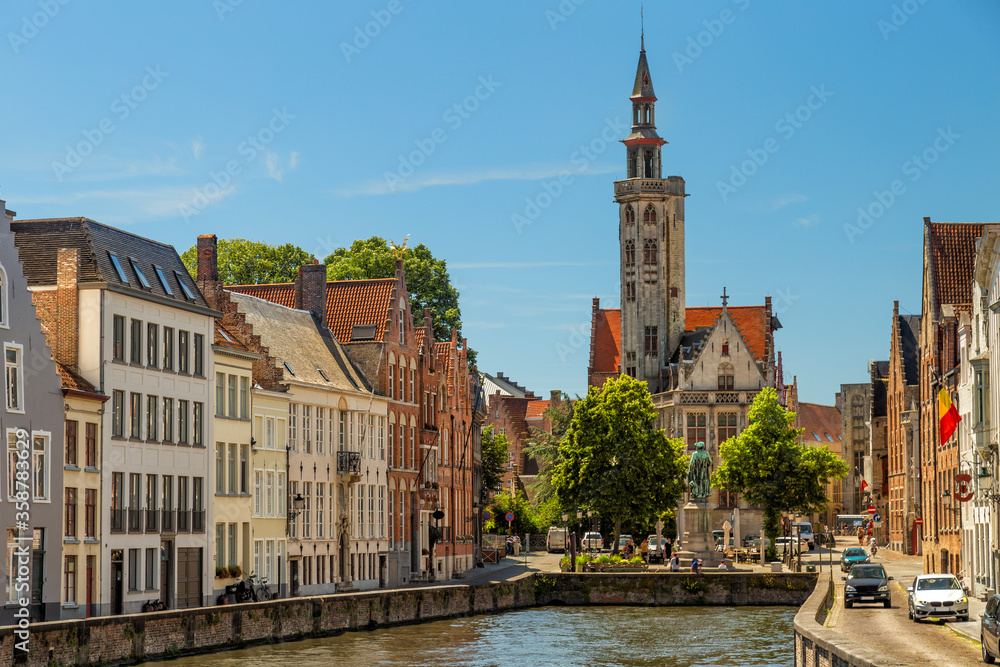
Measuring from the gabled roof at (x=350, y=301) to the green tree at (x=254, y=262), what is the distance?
39.9 ft

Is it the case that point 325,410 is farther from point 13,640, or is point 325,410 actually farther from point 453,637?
point 13,640

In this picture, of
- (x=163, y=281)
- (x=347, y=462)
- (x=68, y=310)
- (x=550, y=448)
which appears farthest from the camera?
(x=550, y=448)

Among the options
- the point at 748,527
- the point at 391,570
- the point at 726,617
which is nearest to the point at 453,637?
the point at 726,617

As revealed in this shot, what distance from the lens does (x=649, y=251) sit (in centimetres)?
11688

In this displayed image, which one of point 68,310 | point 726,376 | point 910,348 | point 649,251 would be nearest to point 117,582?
point 68,310

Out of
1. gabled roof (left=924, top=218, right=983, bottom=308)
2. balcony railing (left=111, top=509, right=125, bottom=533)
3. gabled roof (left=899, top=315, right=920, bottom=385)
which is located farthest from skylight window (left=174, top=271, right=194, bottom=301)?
gabled roof (left=899, top=315, right=920, bottom=385)

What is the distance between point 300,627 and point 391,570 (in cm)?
2350

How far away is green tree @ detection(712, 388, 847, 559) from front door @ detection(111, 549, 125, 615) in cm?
4565

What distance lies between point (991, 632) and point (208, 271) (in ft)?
137

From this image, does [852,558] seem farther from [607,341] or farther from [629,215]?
[607,341]

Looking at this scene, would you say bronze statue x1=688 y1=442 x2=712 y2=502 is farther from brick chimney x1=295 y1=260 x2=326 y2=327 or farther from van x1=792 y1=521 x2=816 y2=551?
van x1=792 y1=521 x2=816 y2=551

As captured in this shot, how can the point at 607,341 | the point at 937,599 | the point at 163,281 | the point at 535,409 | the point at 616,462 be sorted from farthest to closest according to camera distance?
the point at 535,409
the point at 607,341
the point at 616,462
the point at 163,281
the point at 937,599

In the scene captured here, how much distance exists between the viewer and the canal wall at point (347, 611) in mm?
39688

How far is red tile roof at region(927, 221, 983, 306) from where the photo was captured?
71.8 metres
